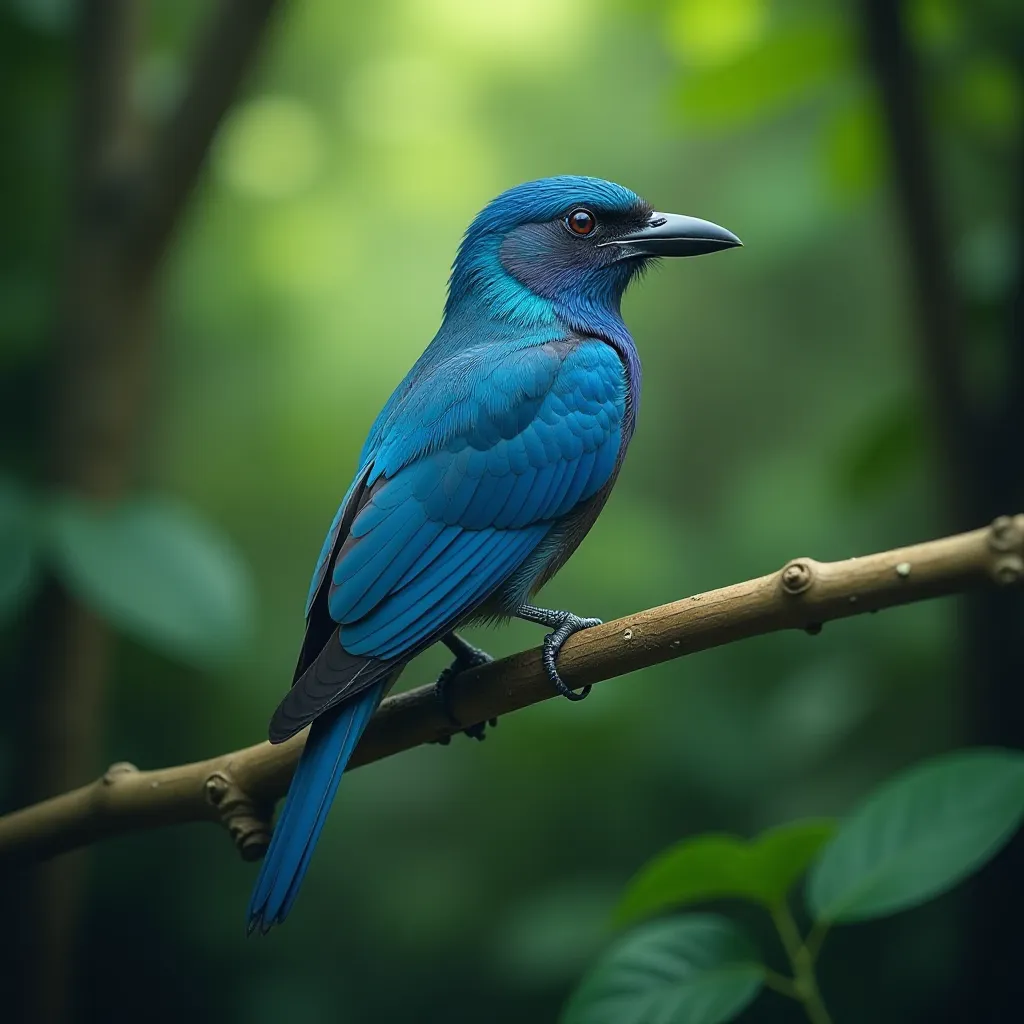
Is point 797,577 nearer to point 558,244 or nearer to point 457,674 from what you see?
point 457,674

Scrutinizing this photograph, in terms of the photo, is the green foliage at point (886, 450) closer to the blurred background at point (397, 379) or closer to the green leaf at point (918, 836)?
the blurred background at point (397, 379)

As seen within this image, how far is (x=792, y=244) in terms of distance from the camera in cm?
421

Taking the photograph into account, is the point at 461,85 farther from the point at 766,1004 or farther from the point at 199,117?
the point at 766,1004

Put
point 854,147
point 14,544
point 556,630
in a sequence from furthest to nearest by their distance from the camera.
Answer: point 854,147, point 14,544, point 556,630

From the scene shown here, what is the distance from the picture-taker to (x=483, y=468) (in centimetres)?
270

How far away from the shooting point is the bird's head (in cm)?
311

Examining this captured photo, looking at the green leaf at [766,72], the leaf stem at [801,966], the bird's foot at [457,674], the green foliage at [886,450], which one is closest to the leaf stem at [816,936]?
the leaf stem at [801,966]

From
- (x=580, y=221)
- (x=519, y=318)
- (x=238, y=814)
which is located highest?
(x=580, y=221)

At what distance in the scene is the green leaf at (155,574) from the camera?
3008 millimetres

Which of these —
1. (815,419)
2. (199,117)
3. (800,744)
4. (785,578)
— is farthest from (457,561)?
(815,419)

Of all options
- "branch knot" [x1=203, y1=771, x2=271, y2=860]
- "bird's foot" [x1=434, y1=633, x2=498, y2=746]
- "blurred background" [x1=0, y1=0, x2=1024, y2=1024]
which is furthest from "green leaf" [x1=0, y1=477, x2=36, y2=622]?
"bird's foot" [x1=434, y1=633, x2=498, y2=746]

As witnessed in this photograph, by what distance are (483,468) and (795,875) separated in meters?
1.08

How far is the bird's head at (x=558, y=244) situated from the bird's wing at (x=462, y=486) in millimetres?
271

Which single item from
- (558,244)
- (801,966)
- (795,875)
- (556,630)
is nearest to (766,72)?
(558,244)
